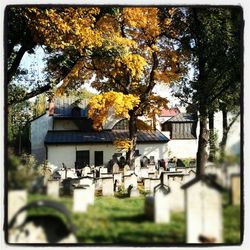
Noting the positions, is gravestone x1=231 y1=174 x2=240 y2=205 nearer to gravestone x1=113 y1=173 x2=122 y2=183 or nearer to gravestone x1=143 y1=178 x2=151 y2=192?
gravestone x1=143 y1=178 x2=151 y2=192

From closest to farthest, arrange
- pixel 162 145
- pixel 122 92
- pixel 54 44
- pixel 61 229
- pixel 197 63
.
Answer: pixel 61 229 → pixel 54 44 → pixel 197 63 → pixel 122 92 → pixel 162 145

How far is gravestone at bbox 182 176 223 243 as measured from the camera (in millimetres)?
4512

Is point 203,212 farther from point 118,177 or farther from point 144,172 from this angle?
point 144,172

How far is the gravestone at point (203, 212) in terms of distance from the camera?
451cm

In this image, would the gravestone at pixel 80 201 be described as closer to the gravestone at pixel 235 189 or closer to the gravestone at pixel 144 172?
the gravestone at pixel 235 189

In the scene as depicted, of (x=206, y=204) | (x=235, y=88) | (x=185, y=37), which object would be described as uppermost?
(x=185, y=37)

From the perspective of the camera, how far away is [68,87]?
870cm

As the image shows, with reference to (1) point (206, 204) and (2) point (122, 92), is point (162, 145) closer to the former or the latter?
(2) point (122, 92)

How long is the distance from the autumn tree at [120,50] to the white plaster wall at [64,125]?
167 centimetres

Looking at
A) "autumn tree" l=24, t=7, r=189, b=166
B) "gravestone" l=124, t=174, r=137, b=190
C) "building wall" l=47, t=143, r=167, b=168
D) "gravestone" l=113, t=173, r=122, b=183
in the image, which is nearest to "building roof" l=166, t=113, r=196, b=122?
"autumn tree" l=24, t=7, r=189, b=166

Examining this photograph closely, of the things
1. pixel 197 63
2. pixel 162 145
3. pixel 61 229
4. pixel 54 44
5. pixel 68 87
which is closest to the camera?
pixel 61 229

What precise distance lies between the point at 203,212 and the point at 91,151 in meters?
8.22

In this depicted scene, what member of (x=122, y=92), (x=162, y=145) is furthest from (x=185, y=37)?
(x=162, y=145)

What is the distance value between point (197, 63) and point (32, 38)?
11.3ft
